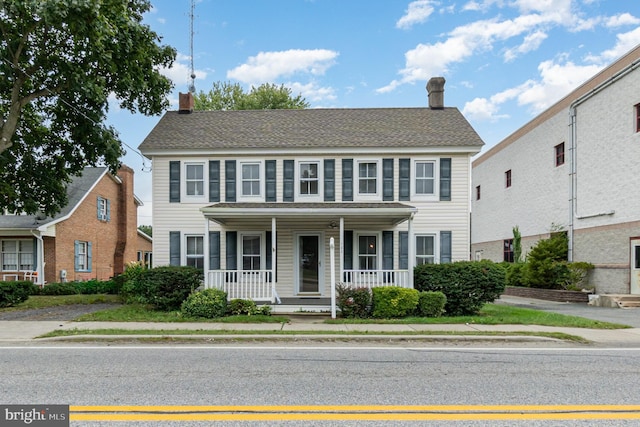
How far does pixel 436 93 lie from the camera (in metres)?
17.5

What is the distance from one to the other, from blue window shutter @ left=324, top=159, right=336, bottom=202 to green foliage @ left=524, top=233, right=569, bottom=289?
11245 mm

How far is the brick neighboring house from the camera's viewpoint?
20.4 metres

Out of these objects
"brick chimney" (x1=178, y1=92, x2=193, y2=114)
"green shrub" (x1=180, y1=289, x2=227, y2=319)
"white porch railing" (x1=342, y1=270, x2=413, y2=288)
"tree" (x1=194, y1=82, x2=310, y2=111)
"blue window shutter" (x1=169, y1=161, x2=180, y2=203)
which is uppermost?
"tree" (x1=194, y1=82, x2=310, y2=111)

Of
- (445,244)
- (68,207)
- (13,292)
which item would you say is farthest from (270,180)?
(68,207)

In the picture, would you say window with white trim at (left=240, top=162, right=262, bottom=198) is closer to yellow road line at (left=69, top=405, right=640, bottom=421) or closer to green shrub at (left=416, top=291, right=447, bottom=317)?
green shrub at (left=416, top=291, right=447, bottom=317)

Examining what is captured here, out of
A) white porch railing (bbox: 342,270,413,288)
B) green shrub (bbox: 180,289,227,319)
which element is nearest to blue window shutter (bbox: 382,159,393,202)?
white porch railing (bbox: 342,270,413,288)

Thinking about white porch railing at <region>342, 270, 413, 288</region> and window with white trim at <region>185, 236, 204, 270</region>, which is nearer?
white porch railing at <region>342, 270, 413, 288</region>

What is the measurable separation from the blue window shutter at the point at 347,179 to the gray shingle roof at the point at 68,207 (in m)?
10.9

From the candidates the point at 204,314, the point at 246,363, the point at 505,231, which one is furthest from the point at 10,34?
the point at 505,231

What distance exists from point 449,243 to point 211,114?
1059 cm

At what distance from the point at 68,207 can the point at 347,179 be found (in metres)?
15.6

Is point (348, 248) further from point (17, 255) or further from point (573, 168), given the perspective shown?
point (17, 255)

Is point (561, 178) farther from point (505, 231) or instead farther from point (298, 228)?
point (298, 228)

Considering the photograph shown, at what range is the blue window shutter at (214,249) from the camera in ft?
48.6
